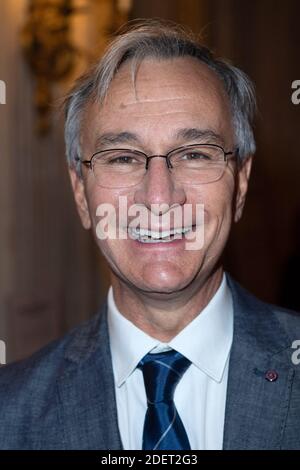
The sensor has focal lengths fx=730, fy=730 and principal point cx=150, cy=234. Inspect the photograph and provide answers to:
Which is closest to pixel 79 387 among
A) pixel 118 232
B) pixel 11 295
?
pixel 118 232

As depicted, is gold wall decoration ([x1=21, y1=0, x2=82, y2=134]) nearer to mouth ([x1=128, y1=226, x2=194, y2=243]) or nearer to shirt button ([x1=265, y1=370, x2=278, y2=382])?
mouth ([x1=128, y1=226, x2=194, y2=243])

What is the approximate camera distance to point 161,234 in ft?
4.69

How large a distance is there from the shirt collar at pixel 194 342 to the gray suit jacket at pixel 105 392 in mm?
23

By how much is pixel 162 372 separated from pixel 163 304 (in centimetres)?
14

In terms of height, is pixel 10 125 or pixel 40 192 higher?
pixel 10 125

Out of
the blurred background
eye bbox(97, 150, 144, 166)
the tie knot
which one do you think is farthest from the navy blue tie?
the blurred background

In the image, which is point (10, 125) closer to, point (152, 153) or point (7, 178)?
point (7, 178)

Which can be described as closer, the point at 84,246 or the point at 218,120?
the point at 218,120

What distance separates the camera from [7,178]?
10.1 ft

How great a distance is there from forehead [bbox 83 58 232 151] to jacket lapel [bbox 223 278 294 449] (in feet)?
1.35

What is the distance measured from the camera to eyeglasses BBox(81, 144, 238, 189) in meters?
1.43

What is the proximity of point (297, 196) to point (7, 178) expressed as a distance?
A: 2128mm

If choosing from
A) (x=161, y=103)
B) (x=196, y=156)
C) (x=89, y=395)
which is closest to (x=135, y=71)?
(x=161, y=103)
